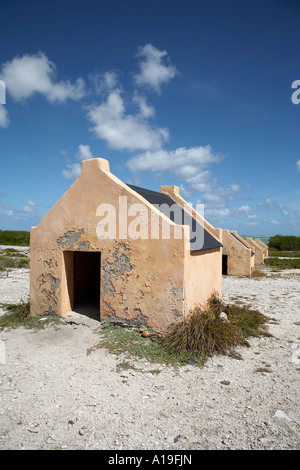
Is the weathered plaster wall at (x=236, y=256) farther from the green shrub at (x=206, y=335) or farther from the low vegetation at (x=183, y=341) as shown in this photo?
the low vegetation at (x=183, y=341)

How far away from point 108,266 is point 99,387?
297 cm

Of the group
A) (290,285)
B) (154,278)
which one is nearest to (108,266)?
(154,278)

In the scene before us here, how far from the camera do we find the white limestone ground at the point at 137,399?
362cm

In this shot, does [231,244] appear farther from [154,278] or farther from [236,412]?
[236,412]

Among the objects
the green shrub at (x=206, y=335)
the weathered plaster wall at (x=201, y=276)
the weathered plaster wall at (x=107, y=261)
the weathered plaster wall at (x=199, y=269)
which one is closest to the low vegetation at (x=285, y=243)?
the weathered plaster wall at (x=199, y=269)

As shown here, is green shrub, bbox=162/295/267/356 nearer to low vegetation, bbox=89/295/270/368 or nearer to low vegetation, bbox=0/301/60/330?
low vegetation, bbox=89/295/270/368

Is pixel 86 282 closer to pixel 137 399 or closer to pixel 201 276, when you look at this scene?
pixel 201 276

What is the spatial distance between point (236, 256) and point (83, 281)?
14.1 metres

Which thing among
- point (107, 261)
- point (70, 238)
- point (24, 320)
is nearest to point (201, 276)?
point (107, 261)

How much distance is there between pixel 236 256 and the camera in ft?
68.8

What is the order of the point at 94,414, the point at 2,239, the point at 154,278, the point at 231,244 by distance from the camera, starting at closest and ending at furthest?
1. the point at 94,414
2. the point at 154,278
3. the point at 231,244
4. the point at 2,239

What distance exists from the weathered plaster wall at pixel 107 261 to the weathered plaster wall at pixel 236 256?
15.2 metres

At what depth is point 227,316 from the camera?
27.4 ft

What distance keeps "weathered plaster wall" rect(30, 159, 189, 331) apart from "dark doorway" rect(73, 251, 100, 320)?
76cm
